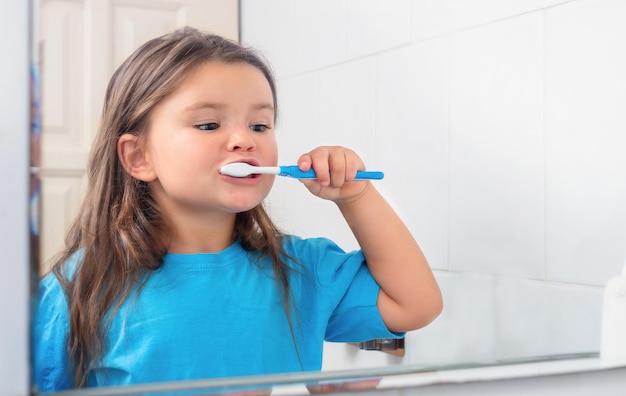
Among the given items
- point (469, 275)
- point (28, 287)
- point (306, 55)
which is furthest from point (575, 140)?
point (28, 287)

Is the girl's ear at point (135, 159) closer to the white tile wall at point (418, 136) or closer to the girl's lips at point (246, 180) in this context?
the girl's lips at point (246, 180)

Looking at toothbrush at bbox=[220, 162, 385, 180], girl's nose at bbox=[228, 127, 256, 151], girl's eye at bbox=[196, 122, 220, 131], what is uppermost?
girl's eye at bbox=[196, 122, 220, 131]

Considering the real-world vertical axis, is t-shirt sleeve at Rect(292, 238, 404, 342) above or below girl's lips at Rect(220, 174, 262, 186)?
below

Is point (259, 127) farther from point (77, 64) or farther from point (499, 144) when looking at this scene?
point (499, 144)

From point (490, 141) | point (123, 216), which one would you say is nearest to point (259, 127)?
point (123, 216)

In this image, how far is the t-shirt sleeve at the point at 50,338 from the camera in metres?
0.39

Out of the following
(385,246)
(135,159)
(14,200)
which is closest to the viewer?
(14,200)

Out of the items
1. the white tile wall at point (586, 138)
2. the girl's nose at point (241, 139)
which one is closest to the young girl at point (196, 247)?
the girl's nose at point (241, 139)

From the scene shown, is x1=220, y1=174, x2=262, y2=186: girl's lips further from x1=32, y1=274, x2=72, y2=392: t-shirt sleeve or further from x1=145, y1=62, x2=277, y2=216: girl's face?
x1=32, y1=274, x2=72, y2=392: t-shirt sleeve

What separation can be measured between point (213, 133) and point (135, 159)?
61mm

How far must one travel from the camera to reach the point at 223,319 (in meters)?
0.55

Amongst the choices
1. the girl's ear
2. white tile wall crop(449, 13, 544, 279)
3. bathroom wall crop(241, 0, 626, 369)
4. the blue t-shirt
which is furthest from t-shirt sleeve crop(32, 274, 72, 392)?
white tile wall crop(449, 13, 544, 279)

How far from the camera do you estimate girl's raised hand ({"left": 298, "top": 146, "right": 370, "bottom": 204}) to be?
0.55m

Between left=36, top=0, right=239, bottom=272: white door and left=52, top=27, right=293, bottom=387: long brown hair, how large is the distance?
0.4 inches
